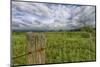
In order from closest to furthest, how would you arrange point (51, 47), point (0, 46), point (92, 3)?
point (0, 46) < point (51, 47) < point (92, 3)

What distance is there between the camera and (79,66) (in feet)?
9.61

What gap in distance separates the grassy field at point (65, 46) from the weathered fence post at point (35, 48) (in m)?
0.06

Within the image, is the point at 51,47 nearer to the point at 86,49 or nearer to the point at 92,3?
the point at 86,49

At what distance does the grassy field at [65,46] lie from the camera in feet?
8.74

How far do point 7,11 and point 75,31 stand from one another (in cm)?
106

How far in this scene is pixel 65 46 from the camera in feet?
9.39

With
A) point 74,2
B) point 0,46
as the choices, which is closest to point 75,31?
point 74,2

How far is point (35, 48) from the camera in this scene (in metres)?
2.73

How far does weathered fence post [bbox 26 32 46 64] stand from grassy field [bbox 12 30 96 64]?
2.2 inches

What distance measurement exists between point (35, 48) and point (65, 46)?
0.46 metres

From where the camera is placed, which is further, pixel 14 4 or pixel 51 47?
pixel 51 47

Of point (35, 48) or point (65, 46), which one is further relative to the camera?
point (65, 46)

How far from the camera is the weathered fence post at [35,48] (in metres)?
2.71

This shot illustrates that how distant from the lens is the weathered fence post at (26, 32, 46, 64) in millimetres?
2705
